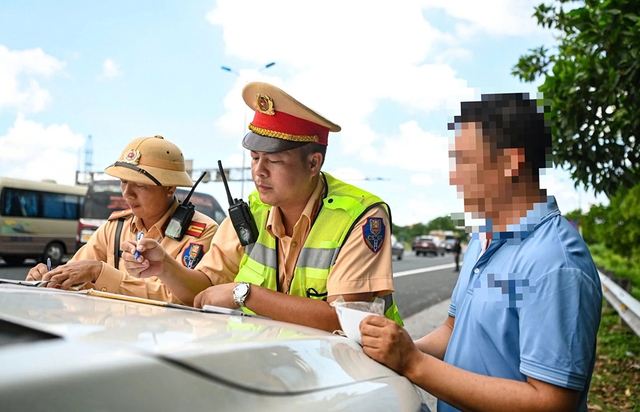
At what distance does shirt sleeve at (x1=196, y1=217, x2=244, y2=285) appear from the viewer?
2.54 meters

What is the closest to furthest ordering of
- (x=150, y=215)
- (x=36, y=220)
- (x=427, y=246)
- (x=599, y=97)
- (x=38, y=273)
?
1. (x=38, y=273)
2. (x=150, y=215)
3. (x=599, y=97)
4. (x=36, y=220)
5. (x=427, y=246)

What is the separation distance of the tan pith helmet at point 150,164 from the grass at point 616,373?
145 inches

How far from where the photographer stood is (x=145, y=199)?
3090 mm

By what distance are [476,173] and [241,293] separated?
98 cm

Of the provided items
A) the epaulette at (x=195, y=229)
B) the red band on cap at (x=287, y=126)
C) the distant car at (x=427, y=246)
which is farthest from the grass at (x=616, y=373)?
the distant car at (x=427, y=246)

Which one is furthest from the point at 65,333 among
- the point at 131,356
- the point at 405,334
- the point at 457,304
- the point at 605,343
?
the point at 605,343

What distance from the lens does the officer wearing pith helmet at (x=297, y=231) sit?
2170 millimetres

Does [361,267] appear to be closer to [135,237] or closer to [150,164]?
[150,164]

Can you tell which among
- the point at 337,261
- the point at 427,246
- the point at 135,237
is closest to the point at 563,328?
the point at 337,261

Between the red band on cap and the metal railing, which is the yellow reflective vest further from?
the metal railing

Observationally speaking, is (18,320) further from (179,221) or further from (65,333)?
(179,221)

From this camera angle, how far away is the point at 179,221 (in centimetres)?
307

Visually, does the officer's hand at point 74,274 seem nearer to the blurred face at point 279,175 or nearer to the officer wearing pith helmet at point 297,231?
the officer wearing pith helmet at point 297,231

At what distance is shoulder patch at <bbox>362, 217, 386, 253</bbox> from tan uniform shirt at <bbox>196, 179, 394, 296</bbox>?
0.5 inches
